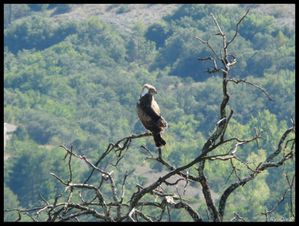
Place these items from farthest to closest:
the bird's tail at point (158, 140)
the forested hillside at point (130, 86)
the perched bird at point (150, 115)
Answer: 1. the forested hillside at point (130, 86)
2. the perched bird at point (150, 115)
3. the bird's tail at point (158, 140)

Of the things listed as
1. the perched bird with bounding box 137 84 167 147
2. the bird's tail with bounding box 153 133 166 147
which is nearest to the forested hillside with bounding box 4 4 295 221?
the perched bird with bounding box 137 84 167 147

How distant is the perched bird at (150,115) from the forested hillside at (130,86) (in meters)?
57.5

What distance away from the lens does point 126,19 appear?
122562mm

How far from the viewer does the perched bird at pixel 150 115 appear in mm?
9633

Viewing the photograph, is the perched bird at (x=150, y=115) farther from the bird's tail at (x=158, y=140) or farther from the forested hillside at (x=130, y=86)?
the forested hillside at (x=130, y=86)

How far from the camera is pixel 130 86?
103m

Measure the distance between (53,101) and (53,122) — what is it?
934 centimetres

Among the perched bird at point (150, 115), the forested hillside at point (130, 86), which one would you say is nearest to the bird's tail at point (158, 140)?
the perched bird at point (150, 115)

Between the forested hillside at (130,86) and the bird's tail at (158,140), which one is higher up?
the forested hillside at (130,86)

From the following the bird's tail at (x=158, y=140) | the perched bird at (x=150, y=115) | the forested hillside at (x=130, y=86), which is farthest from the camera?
the forested hillside at (x=130, y=86)

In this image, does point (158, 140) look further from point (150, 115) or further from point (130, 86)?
point (130, 86)

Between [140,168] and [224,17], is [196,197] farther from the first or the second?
[224,17]
